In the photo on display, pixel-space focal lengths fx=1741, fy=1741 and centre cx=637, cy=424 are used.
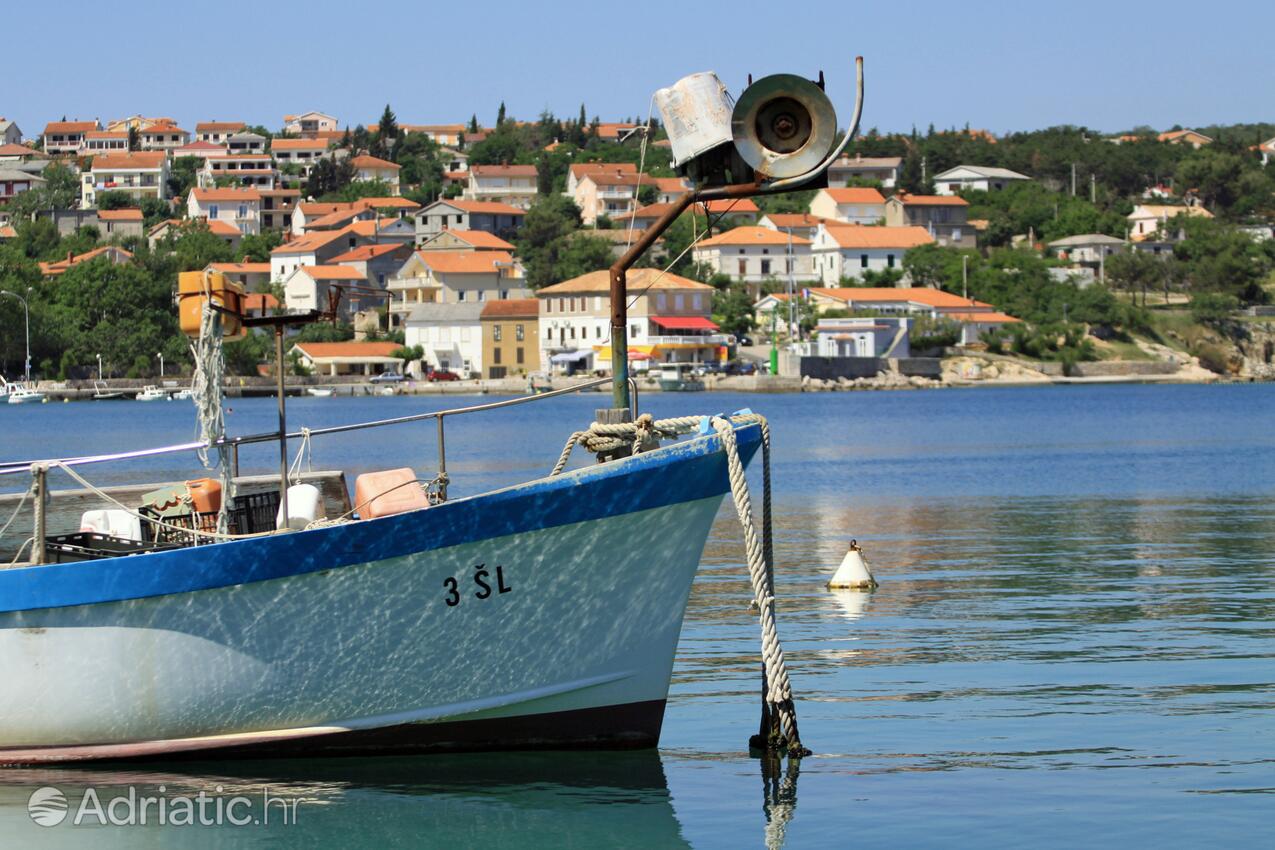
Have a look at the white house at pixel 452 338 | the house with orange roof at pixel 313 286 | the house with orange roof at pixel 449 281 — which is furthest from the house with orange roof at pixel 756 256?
the house with orange roof at pixel 313 286

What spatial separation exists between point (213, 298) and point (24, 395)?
116 meters

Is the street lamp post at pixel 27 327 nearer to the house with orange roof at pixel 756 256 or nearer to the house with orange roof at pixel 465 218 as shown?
the house with orange roof at pixel 465 218

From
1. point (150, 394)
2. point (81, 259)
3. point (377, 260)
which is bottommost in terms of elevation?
point (150, 394)

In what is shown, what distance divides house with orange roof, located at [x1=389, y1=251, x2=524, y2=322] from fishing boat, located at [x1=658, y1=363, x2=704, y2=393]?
2779 cm

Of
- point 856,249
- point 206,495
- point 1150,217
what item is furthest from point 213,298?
point 1150,217

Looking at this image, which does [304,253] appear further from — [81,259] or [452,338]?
[452,338]

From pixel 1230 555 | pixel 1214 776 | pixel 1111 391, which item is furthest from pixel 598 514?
pixel 1111 391

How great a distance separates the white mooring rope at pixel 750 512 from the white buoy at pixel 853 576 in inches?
361

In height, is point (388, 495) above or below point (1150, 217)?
below

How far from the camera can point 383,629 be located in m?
12.0

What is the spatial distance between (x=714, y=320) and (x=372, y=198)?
7215 cm

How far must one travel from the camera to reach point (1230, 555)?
25172 millimetres

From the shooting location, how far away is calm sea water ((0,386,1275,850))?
1152 centimetres

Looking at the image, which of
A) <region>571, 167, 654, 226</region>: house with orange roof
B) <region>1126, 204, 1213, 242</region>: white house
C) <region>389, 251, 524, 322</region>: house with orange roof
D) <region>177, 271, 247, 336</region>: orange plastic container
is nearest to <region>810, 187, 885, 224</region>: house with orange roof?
<region>571, 167, 654, 226</region>: house with orange roof
